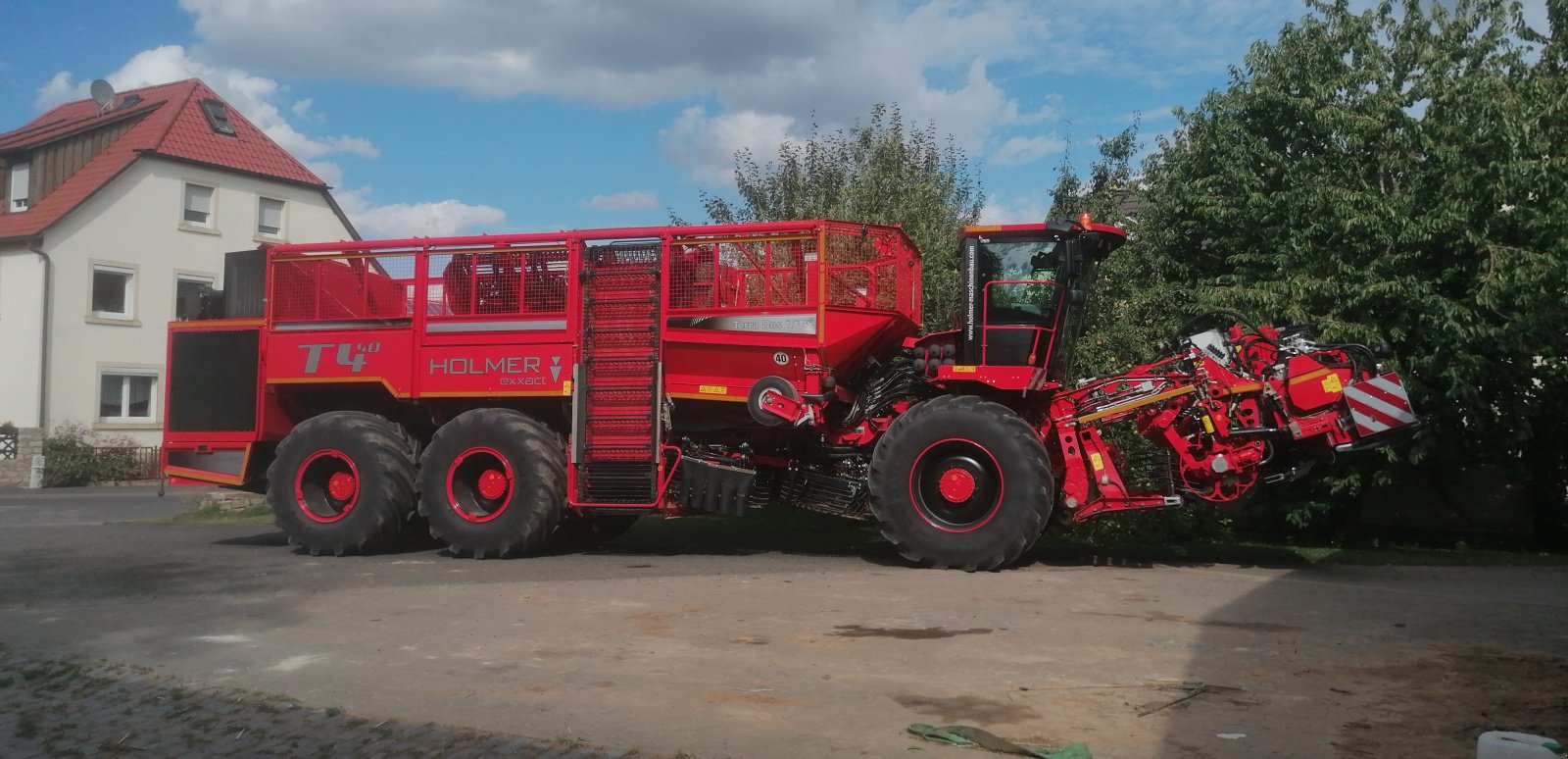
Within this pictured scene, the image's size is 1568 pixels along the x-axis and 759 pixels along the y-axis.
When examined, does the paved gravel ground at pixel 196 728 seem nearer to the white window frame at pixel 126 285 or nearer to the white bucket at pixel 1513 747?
the white bucket at pixel 1513 747

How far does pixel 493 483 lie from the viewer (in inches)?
498

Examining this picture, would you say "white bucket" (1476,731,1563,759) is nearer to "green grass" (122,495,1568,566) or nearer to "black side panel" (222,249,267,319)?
"green grass" (122,495,1568,566)

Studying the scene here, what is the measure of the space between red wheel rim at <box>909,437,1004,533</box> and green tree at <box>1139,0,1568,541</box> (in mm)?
4015

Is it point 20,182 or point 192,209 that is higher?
point 20,182

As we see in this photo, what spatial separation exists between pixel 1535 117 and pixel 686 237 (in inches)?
334

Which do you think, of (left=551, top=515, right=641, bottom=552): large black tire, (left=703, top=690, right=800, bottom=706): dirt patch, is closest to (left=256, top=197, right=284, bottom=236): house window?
(left=551, top=515, right=641, bottom=552): large black tire

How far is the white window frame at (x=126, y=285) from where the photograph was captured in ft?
103

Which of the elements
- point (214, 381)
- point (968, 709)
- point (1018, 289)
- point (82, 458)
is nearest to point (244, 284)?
point (214, 381)

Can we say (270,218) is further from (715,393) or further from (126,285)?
(715,393)

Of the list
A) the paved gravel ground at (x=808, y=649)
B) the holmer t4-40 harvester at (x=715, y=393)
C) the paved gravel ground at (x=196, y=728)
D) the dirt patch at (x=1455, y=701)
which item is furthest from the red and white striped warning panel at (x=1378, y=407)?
the paved gravel ground at (x=196, y=728)

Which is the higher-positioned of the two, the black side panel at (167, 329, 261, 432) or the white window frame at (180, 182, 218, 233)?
the white window frame at (180, 182, 218, 233)

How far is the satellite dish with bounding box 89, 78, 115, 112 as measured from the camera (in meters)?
37.2

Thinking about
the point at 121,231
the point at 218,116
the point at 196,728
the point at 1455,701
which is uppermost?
the point at 218,116

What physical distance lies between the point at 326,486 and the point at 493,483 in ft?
6.28
